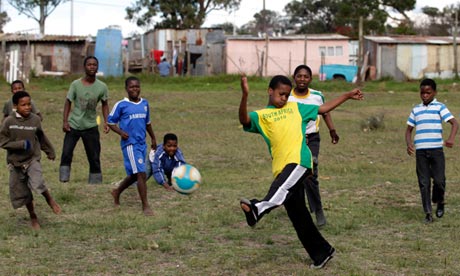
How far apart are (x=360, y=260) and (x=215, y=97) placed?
2216 cm

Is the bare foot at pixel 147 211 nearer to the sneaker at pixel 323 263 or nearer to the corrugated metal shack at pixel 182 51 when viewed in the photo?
the sneaker at pixel 323 263

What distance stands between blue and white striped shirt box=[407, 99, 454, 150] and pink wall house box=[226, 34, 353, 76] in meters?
34.9

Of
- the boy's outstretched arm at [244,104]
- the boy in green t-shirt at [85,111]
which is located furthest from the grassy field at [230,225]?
the boy's outstretched arm at [244,104]

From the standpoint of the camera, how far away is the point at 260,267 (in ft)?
20.8

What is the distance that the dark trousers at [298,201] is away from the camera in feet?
20.4

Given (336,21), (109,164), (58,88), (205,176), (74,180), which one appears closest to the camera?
(74,180)

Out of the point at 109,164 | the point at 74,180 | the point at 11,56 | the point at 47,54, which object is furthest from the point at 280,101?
the point at 47,54

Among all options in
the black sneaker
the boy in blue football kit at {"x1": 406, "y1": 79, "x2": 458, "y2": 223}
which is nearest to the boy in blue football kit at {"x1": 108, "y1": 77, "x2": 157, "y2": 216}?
the boy in blue football kit at {"x1": 406, "y1": 79, "x2": 458, "y2": 223}

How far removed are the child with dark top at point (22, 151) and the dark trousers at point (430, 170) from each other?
13.4 ft

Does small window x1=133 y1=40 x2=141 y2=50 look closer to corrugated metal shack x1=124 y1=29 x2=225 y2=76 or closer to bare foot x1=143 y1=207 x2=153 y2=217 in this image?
corrugated metal shack x1=124 y1=29 x2=225 y2=76

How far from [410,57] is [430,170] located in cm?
3525

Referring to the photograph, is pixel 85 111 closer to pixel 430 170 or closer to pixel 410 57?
pixel 430 170

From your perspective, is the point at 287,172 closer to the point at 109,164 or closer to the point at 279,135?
the point at 279,135

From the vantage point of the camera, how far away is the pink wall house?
44.9 m
